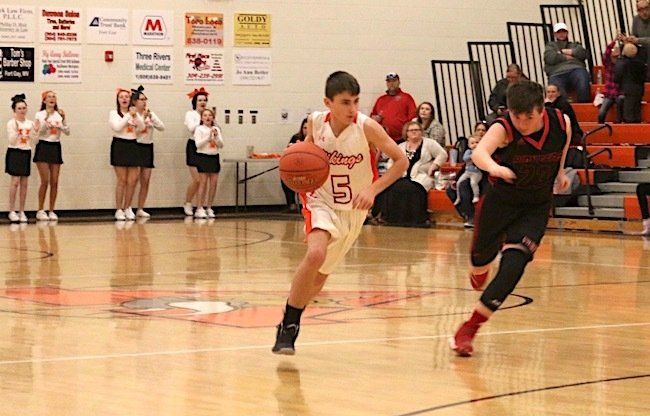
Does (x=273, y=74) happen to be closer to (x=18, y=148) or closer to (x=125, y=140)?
(x=125, y=140)

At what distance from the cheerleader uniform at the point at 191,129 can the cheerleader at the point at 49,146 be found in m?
1.98

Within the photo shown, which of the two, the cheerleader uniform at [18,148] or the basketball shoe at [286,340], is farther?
the cheerleader uniform at [18,148]

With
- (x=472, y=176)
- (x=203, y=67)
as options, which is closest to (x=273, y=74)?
(x=203, y=67)

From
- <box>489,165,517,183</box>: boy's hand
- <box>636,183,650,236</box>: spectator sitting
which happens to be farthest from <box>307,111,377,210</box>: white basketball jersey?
<box>636,183,650,236</box>: spectator sitting

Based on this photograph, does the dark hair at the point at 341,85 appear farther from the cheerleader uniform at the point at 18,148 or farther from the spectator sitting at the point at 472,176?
the cheerleader uniform at the point at 18,148

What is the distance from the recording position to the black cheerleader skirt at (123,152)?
20.1 m

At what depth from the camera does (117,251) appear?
14.0 m

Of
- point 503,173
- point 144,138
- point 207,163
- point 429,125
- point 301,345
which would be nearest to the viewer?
point 503,173

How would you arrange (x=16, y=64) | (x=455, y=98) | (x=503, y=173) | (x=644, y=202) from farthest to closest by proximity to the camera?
(x=455, y=98), (x=16, y=64), (x=644, y=202), (x=503, y=173)

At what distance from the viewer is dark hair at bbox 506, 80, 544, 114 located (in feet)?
22.9

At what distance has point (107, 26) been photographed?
67.5 feet

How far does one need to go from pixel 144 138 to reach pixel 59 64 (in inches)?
68.7

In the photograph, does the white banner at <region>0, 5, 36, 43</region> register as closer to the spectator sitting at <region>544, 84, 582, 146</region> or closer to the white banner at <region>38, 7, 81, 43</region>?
the white banner at <region>38, 7, 81, 43</region>

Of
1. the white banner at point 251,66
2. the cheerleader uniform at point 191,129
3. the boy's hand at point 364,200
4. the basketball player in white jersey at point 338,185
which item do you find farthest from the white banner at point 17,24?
the boy's hand at point 364,200
